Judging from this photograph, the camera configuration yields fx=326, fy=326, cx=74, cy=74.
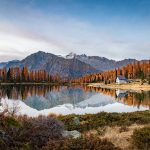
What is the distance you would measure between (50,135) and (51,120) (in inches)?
44.4

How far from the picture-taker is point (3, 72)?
169 meters

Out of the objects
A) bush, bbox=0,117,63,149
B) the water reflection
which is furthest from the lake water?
bush, bbox=0,117,63,149

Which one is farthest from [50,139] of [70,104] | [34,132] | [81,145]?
[70,104]

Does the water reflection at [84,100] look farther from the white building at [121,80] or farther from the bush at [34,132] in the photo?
the white building at [121,80]

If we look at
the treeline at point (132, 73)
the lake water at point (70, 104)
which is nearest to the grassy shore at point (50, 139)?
the lake water at point (70, 104)

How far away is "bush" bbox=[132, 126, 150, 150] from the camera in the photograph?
11922 millimetres

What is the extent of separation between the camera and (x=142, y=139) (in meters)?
12.3

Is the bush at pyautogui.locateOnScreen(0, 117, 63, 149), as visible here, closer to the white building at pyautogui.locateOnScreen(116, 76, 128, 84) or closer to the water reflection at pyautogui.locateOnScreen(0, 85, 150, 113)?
the water reflection at pyautogui.locateOnScreen(0, 85, 150, 113)

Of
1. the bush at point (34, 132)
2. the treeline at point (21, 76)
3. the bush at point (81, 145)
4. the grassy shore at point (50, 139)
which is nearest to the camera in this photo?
the bush at point (81, 145)

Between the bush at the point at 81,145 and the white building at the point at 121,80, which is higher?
the white building at the point at 121,80

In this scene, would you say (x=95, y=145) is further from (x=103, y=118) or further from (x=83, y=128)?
(x=103, y=118)

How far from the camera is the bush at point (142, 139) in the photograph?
39.1 feet

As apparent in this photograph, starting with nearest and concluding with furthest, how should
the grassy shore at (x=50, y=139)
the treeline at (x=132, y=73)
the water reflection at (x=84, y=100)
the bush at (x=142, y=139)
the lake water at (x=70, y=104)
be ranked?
the grassy shore at (x=50, y=139)
the bush at (x=142, y=139)
the lake water at (x=70, y=104)
the water reflection at (x=84, y=100)
the treeline at (x=132, y=73)

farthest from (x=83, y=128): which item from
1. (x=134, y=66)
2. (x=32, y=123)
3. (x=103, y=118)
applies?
(x=134, y=66)
